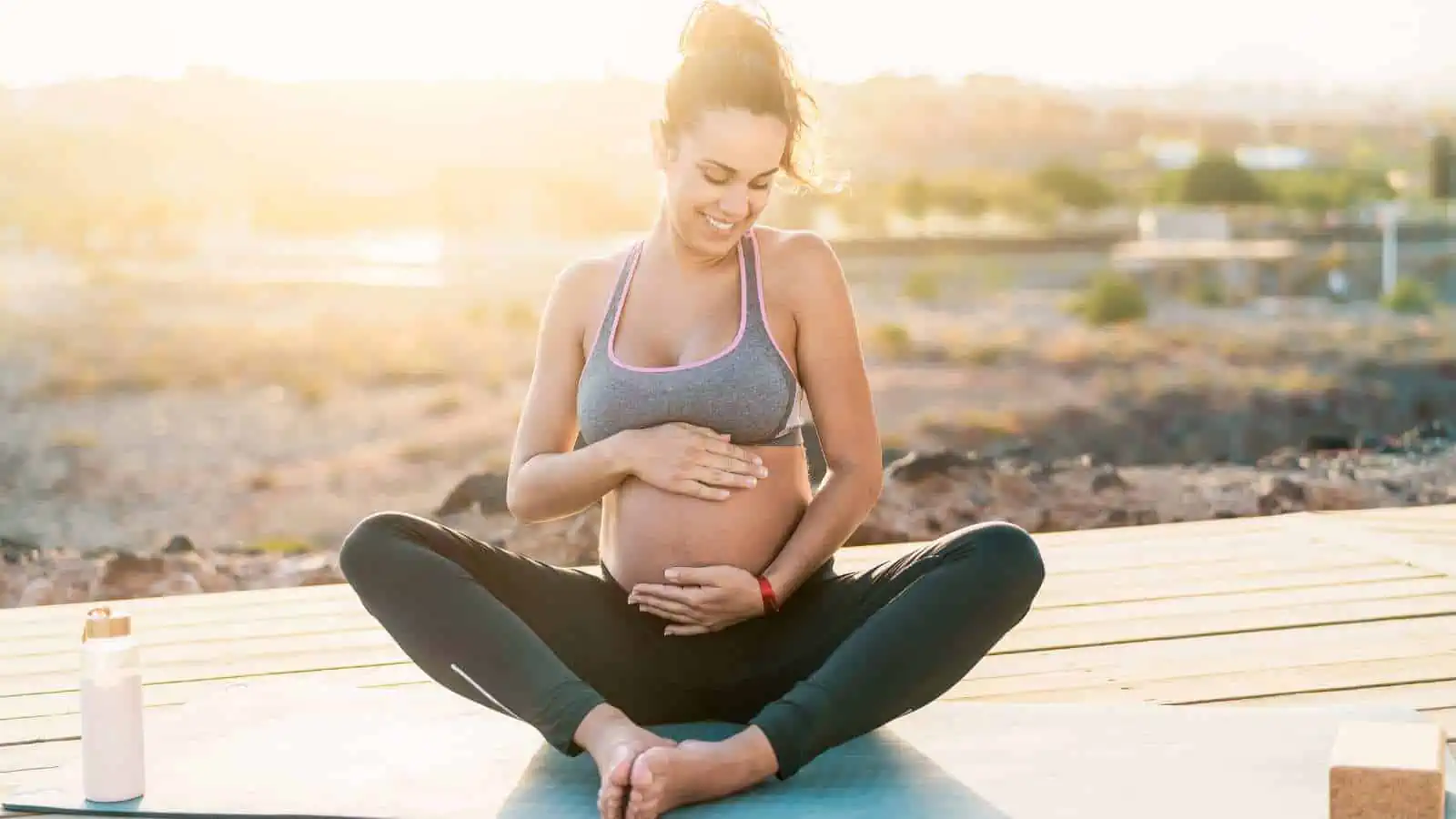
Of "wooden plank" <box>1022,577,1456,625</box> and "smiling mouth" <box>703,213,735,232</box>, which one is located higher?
"smiling mouth" <box>703,213,735,232</box>

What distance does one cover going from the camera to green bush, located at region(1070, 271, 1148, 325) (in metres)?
7.55

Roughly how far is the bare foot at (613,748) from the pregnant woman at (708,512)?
37 mm

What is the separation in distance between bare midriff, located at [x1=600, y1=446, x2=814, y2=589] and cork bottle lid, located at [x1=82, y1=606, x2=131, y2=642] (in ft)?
2.22

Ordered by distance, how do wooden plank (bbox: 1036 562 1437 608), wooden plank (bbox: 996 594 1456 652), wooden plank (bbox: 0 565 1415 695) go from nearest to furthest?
wooden plank (bbox: 0 565 1415 695), wooden plank (bbox: 996 594 1456 652), wooden plank (bbox: 1036 562 1437 608)

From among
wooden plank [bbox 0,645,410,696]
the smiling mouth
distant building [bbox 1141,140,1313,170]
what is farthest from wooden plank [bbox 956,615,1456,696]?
distant building [bbox 1141,140,1313,170]

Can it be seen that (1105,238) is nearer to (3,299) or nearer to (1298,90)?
(1298,90)

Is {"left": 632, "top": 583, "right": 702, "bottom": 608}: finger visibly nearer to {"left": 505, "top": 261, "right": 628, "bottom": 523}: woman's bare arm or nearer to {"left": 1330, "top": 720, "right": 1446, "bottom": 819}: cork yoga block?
{"left": 505, "top": 261, "right": 628, "bottom": 523}: woman's bare arm

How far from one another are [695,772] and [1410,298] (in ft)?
21.3

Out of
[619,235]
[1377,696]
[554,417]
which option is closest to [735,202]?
[554,417]

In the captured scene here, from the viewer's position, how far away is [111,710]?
6.72 ft

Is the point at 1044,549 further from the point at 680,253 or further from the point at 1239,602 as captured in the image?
the point at 680,253

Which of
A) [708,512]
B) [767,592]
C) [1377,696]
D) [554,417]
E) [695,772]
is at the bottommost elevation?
[1377,696]

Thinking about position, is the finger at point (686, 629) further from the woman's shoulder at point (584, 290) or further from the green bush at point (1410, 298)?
the green bush at point (1410, 298)

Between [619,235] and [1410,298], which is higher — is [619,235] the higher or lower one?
the higher one
